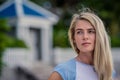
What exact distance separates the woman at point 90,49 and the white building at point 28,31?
644 inches

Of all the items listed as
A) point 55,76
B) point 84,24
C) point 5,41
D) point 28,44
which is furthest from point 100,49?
point 28,44

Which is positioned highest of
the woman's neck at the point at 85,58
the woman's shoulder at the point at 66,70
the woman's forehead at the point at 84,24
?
the woman's forehead at the point at 84,24

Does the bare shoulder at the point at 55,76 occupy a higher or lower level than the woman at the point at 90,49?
lower

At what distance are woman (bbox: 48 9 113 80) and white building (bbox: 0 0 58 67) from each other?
16.3 metres

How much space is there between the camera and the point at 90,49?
412 cm

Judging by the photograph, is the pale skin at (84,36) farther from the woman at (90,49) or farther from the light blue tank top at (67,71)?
the light blue tank top at (67,71)

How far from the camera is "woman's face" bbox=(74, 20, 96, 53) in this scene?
13.4 feet

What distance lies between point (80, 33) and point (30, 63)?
1837 centimetres

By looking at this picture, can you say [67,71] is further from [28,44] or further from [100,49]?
[28,44]

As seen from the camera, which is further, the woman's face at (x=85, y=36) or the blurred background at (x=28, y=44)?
the blurred background at (x=28, y=44)

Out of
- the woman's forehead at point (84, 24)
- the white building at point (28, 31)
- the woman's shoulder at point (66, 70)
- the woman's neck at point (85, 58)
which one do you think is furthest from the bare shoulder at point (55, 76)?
the white building at point (28, 31)

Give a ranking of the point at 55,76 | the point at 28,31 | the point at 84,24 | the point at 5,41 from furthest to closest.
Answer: the point at 28,31 → the point at 5,41 → the point at 84,24 → the point at 55,76

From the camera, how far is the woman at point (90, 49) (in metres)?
4.07

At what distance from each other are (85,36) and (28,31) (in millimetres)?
19858
